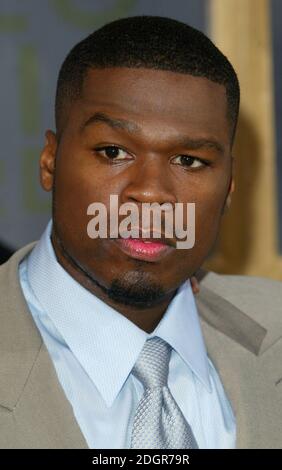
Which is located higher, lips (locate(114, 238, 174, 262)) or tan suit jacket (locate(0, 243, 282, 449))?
lips (locate(114, 238, 174, 262))

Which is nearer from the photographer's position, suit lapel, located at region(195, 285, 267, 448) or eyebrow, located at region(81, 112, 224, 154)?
eyebrow, located at region(81, 112, 224, 154)

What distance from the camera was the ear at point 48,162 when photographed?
1.78 metres

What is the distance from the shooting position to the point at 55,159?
5.74ft

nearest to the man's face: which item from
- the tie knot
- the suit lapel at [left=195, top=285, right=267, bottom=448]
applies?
the tie knot

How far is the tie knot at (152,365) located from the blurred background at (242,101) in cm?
174

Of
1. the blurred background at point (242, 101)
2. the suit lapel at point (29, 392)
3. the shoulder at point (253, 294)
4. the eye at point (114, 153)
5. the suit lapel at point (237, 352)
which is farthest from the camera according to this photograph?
the blurred background at point (242, 101)

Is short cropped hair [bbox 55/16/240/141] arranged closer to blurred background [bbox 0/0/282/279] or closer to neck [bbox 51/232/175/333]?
neck [bbox 51/232/175/333]

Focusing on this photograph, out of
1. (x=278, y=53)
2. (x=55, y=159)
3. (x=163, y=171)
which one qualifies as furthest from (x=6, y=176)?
(x=163, y=171)

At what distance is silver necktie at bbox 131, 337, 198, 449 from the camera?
1569 mm

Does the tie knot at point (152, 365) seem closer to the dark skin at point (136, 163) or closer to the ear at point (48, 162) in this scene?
the dark skin at point (136, 163)

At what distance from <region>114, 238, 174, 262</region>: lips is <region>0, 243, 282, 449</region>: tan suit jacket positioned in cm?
24

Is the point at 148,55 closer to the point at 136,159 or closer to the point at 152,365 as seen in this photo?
the point at 136,159

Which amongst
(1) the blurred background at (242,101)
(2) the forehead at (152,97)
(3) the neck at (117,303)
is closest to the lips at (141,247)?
(3) the neck at (117,303)
